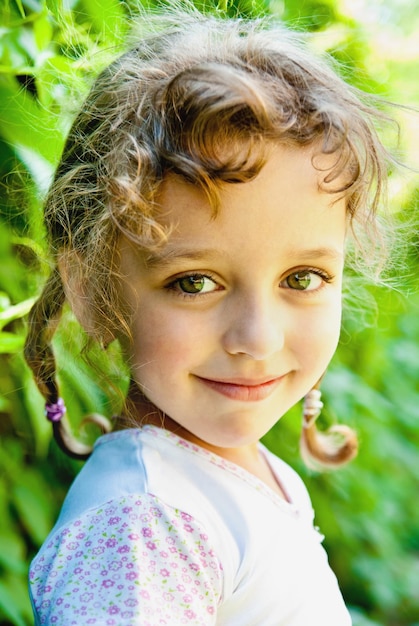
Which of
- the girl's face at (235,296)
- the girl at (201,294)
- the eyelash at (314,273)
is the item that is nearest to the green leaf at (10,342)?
the girl at (201,294)

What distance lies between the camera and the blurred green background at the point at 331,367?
5.48 feet

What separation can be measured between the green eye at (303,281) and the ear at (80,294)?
0.33 metres

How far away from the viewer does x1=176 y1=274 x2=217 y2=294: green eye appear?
1.30m

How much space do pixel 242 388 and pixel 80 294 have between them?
13.2 inches

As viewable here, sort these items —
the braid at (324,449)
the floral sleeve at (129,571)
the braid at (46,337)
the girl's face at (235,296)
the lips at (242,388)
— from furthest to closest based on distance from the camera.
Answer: the braid at (324,449)
the braid at (46,337)
the lips at (242,388)
the girl's face at (235,296)
the floral sleeve at (129,571)

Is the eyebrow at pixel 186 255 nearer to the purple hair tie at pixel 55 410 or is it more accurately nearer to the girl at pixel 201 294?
the girl at pixel 201 294

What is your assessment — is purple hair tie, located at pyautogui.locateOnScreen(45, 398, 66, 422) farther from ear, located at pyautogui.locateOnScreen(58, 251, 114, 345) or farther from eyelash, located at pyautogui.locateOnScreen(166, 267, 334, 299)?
eyelash, located at pyautogui.locateOnScreen(166, 267, 334, 299)

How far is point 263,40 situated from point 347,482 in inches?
68.6

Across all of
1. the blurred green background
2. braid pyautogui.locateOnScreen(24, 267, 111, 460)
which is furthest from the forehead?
the blurred green background

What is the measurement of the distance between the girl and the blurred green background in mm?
225

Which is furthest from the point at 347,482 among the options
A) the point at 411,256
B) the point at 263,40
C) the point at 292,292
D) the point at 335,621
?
the point at 263,40

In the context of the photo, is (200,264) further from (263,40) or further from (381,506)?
(381,506)

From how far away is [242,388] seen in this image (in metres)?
1.38

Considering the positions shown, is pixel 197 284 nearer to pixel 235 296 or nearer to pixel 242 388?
pixel 235 296
